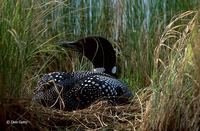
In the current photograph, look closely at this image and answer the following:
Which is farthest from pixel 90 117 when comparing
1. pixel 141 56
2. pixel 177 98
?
pixel 141 56

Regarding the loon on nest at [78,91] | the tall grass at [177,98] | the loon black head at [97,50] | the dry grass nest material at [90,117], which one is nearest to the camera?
the tall grass at [177,98]

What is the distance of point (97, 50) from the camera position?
19.0 feet

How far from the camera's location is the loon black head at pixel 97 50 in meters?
5.76

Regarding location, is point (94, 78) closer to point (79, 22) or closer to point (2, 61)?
point (2, 61)

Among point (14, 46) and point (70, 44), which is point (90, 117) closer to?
point (14, 46)

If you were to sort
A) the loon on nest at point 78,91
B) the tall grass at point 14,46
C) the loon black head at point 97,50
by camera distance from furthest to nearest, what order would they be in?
the loon black head at point 97,50 < the loon on nest at point 78,91 < the tall grass at point 14,46

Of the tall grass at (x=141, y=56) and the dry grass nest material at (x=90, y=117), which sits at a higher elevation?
the tall grass at (x=141, y=56)

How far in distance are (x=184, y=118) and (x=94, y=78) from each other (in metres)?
1.30

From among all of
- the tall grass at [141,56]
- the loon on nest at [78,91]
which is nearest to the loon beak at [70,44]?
the tall grass at [141,56]

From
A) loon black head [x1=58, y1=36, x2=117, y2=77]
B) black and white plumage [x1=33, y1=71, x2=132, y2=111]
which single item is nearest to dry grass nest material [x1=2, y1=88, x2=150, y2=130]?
black and white plumage [x1=33, y1=71, x2=132, y2=111]

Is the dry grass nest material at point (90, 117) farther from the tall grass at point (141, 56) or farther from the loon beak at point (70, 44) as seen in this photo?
the loon beak at point (70, 44)

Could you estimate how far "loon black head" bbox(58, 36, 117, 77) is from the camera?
18.9 ft

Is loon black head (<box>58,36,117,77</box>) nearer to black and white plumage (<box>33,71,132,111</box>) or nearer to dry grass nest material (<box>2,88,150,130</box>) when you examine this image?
black and white plumage (<box>33,71,132,111</box>)

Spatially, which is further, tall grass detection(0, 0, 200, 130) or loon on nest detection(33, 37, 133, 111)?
loon on nest detection(33, 37, 133, 111)
